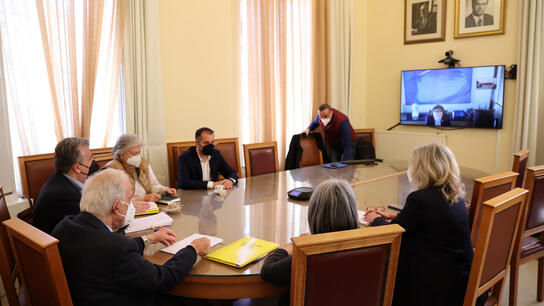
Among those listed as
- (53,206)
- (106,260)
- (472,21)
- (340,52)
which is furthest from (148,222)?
(472,21)

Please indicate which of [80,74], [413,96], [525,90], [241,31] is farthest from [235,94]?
[525,90]

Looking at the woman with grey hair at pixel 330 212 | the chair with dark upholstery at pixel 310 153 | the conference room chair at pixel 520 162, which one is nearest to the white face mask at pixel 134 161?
the woman with grey hair at pixel 330 212

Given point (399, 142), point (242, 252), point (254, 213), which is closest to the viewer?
point (242, 252)

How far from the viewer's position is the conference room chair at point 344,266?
48.9 inches

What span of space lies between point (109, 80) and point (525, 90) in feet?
14.7

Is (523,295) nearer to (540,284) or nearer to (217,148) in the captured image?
(540,284)

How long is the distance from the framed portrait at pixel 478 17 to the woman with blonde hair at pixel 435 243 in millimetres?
3777

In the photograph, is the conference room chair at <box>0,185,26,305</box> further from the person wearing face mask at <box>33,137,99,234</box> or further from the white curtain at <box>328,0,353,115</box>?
the white curtain at <box>328,0,353,115</box>

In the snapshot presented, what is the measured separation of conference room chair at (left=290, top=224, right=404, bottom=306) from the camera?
1241mm

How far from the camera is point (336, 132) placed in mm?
4824

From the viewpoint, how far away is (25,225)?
144 cm

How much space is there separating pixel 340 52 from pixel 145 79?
3018 millimetres

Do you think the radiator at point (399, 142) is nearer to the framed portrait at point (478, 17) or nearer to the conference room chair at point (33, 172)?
the framed portrait at point (478, 17)

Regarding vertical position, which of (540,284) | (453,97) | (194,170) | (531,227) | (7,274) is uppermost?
(453,97)
